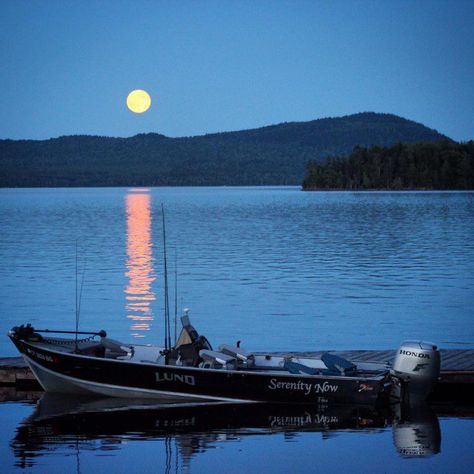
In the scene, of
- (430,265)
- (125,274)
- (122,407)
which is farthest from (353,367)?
(430,265)

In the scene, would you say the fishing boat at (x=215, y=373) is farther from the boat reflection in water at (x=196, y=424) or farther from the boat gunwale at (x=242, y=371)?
the boat reflection in water at (x=196, y=424)

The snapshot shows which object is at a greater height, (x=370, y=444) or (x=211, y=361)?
(x=211, y=361)

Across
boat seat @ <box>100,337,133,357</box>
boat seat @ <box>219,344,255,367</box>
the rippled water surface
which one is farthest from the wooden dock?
the rippled water surface

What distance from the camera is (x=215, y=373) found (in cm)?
1662

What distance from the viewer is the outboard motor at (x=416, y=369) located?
16.1 m

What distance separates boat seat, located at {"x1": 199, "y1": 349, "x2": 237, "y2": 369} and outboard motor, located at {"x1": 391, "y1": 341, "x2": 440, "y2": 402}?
265cm

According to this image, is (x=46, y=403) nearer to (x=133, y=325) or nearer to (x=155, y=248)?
(x=133, y=325)

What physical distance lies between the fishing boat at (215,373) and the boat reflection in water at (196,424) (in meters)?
0.20

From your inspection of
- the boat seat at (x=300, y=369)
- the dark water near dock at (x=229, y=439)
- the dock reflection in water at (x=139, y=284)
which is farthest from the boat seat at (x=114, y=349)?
the dock reflection in water at (x=139, y=284)

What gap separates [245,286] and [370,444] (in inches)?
830

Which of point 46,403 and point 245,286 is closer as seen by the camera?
point 46,403

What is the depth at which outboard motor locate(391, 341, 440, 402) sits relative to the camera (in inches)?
634

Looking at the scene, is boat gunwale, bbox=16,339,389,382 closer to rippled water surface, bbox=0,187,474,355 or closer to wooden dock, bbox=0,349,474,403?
wooden dock, bbox=0,349,474,403

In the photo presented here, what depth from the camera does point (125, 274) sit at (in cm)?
4094
